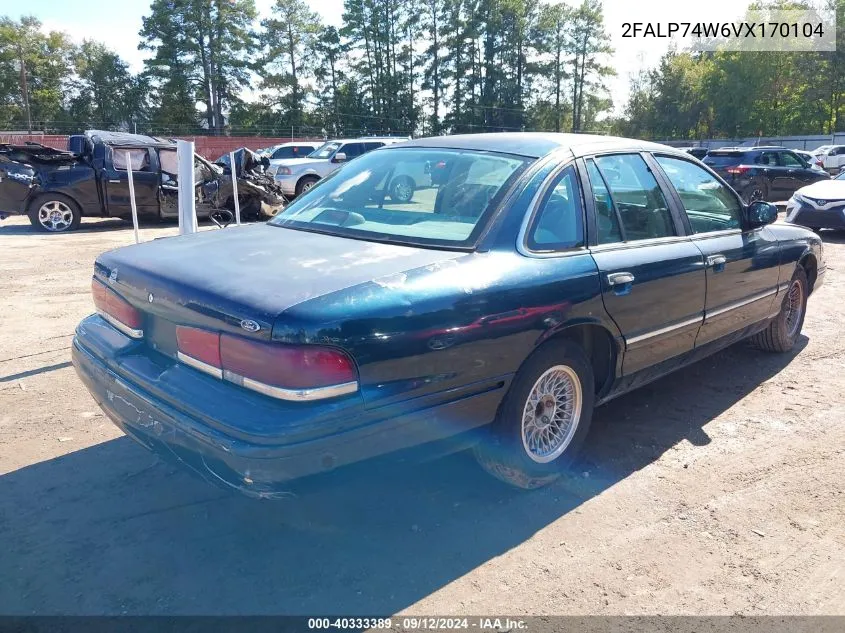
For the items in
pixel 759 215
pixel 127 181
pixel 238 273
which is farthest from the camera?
pixel 127 181

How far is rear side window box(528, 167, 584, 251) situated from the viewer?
3.14m

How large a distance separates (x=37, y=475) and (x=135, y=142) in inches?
428

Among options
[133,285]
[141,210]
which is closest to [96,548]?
[133,285]

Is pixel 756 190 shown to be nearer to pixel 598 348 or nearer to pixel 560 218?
pixel 598 348

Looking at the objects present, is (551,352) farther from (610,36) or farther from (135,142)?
(610,36)

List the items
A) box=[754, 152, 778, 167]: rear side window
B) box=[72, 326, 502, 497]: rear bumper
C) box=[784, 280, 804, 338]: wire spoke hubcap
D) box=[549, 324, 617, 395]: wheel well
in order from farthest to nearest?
1. box=[754, 152, 778, 167]: rear side window
2. box=[784, 280, 804, 338]: wire spoke hubcap
3. box=[549, 324, 617, 395]: wheel well
4. box=[72, 326, 502, 497]: rear bumper

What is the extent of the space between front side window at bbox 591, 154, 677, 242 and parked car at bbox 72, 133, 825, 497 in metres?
0.01

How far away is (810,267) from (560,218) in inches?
135

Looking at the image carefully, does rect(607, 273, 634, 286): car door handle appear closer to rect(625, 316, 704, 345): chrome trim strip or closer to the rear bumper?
rect(625, 316, 704, 345): chrome trim strip

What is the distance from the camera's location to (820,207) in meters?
12.2

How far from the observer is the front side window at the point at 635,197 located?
3654 mm

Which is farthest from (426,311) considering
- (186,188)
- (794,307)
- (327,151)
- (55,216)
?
(327,151)

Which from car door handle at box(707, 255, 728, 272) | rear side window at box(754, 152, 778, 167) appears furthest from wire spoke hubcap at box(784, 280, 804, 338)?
rear side window at box(754, 152, 778, 167)

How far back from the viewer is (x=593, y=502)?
3307 millimetres
